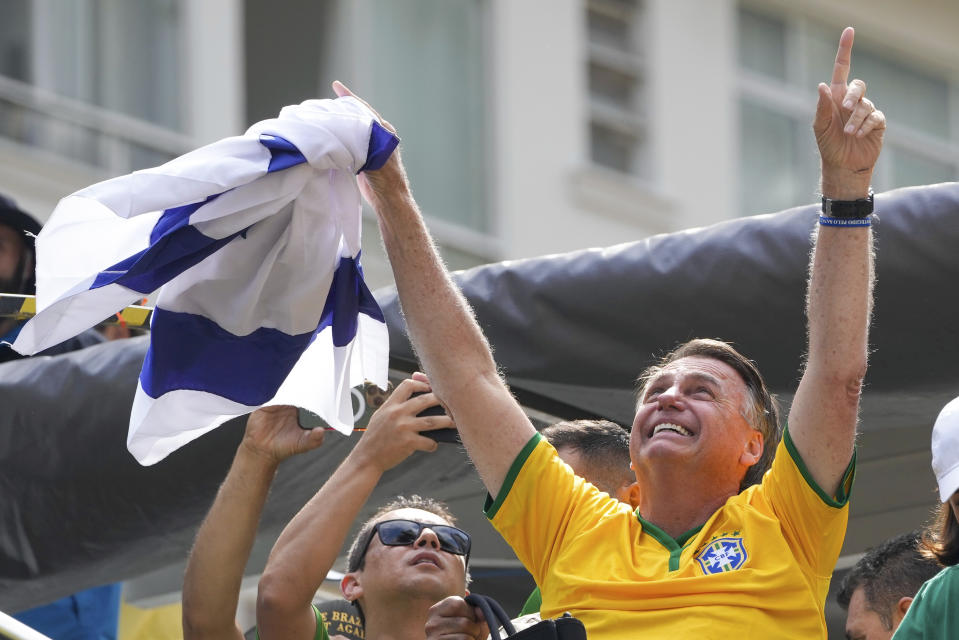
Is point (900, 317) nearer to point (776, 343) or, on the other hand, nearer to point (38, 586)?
point (776, 343)

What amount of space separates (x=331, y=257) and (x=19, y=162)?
8.82 m

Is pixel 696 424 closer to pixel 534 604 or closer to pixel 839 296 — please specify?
pixel 839 296

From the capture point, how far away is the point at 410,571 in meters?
4.50

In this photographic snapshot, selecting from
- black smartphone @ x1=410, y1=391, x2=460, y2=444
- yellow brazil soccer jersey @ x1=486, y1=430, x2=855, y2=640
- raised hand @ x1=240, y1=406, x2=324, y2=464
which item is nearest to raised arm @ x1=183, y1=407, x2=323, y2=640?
raised hand @ x1=240, y1=406, x2=324, y2=464

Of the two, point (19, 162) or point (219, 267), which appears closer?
point (219, 267)

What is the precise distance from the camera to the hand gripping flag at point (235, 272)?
11.8 feet

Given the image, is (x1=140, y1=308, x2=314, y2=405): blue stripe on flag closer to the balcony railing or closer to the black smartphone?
the black smartphone

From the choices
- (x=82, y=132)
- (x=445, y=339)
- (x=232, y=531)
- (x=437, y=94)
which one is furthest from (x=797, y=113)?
(x=445, y=339)

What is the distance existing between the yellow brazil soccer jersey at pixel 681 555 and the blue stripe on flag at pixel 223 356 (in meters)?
0.51

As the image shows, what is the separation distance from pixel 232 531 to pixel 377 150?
→ 102 centimetres

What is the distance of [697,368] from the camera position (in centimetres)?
392

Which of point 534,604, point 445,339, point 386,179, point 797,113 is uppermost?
point 386,179

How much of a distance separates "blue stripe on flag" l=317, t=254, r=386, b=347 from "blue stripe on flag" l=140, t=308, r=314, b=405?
0.06m

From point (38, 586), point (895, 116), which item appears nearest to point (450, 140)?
point (895, 116)
